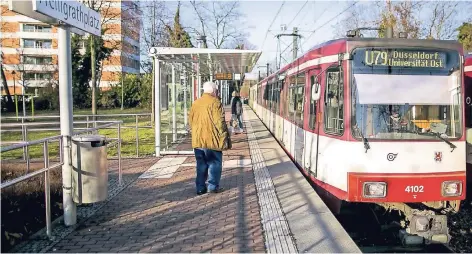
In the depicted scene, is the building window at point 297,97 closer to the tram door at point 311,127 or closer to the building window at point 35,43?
the tram door at point 311,127

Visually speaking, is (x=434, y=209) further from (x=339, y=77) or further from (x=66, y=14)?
(x=66, y=14)

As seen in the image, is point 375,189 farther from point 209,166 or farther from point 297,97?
point 297,97

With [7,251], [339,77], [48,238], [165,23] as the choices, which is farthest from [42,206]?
[165,23]

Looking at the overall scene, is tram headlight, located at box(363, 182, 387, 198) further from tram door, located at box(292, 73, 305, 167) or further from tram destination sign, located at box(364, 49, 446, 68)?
tram door, located at box(292, 73, 305, 167)

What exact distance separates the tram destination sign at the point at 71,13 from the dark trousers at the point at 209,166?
250cm

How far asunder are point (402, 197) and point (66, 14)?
16.4 feet

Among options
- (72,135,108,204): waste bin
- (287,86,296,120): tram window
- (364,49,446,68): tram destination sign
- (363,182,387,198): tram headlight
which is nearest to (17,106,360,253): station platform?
A: (72,135,108,204): waste bin

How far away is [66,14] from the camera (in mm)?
5148

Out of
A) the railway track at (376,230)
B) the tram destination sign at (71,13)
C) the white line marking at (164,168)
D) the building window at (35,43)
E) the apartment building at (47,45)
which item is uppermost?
the building window at (35,43)

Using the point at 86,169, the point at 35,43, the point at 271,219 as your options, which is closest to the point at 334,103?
the point at 271,219

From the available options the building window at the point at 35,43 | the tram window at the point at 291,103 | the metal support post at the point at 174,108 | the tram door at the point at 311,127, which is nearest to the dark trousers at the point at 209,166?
the tram door at the point at 311,127

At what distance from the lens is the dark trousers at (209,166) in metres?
7.26

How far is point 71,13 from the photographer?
5281mm

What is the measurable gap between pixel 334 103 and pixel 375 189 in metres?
1.49
